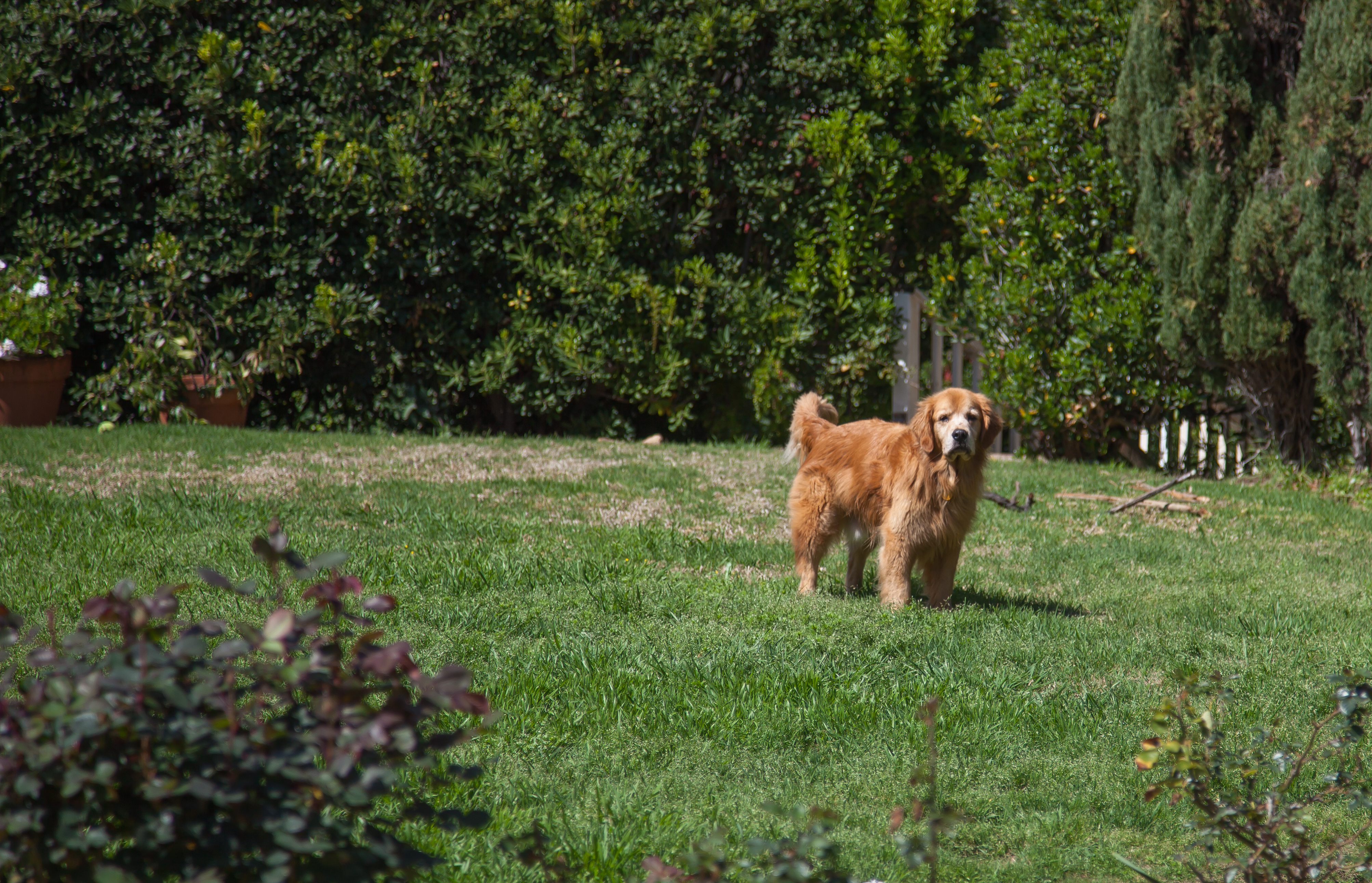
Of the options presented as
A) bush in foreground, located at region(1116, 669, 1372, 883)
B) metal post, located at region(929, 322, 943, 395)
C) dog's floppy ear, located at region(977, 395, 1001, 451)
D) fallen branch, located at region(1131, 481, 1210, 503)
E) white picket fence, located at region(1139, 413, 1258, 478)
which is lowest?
bush in foreground, located at region(1116, 669, 1372, 883)

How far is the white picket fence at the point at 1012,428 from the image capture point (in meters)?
9.39

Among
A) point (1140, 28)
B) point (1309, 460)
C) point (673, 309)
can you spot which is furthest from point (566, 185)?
point (1309, 460)

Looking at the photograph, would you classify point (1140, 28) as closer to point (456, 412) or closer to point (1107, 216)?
point (1107, 216)

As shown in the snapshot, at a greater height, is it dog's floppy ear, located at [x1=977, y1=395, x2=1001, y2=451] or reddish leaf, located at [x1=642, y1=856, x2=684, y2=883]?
dog's floppy ear, located at [x1=977, y1=395, x2=1001, y2=451]

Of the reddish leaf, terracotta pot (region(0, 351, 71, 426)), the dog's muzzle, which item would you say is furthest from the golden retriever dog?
terracotta pot (region(0, 351, 71, 426))

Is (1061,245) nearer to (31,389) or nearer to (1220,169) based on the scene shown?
(1220,169)

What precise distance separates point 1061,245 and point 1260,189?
4.96 ft

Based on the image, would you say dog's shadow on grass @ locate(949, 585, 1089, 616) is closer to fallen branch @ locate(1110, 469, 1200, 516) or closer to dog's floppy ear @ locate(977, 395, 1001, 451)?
dog's floppy ear @ locate(977, 395, 1001, 451)

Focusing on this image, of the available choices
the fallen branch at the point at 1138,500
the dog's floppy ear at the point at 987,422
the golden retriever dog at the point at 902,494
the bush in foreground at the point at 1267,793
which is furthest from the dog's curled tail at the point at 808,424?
the bush in foreground at the point at 1267,793

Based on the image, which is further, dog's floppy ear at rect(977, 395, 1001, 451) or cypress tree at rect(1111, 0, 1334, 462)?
cypress tree at rect(1111, 0, 1334, 462)

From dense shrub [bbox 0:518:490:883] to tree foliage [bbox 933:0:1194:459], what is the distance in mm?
8156

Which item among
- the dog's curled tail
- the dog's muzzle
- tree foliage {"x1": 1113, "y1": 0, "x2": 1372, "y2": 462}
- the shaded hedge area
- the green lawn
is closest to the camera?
the green lawn

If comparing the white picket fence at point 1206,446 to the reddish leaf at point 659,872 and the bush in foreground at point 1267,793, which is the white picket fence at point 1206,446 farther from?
the reddish leaf at point 659,872

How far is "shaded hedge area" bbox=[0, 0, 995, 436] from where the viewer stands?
9.34 metres
